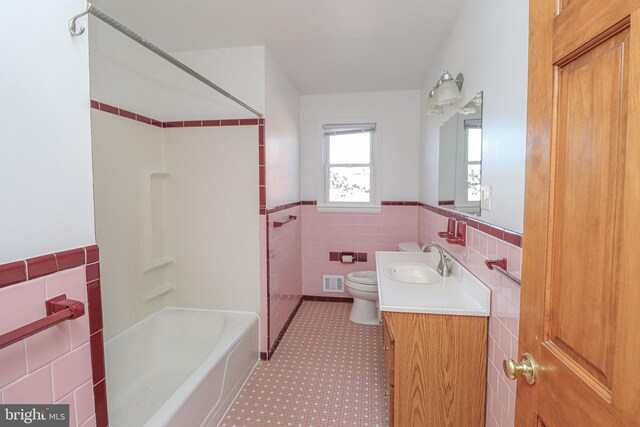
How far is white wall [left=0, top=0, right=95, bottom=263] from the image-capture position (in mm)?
782

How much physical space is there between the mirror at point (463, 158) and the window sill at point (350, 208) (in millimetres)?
1184

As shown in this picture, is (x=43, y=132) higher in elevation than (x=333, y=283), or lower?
higher

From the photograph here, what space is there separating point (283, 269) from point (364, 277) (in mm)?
870

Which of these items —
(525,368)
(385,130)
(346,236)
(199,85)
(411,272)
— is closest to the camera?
(525,368)

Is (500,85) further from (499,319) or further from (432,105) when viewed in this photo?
(499,319)

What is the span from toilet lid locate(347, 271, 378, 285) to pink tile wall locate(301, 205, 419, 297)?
11.3 inches

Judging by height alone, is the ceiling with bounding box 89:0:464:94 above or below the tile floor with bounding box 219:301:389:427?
above

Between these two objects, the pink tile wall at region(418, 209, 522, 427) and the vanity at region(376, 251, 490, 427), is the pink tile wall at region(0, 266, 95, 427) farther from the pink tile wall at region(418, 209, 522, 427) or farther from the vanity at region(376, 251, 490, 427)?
the pink tile wall at region(418, 209, 522, 427)

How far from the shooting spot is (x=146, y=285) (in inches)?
93.7

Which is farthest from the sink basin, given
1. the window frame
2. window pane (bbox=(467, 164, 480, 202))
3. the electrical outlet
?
the window frame

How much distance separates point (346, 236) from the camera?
12.0 ft

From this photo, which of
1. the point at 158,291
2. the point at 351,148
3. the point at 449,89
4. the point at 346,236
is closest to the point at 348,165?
the point at 351,148

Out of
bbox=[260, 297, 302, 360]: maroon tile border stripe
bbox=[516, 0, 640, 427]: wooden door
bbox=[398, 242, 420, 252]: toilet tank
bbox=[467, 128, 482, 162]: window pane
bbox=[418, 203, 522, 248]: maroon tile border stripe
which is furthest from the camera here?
bbox=[398, 242, 420, 252]: toilet tank

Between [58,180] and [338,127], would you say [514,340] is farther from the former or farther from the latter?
[338,127]
